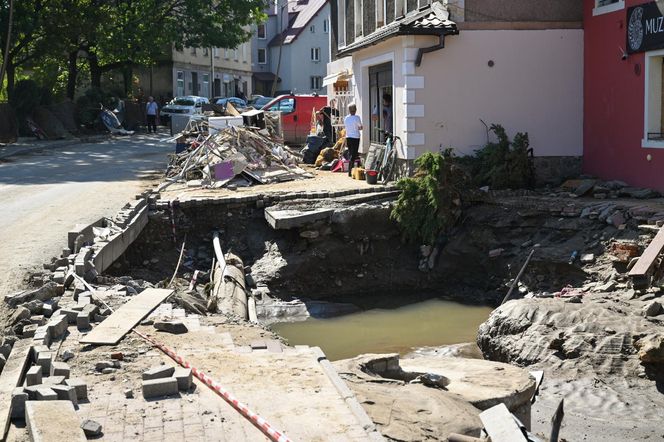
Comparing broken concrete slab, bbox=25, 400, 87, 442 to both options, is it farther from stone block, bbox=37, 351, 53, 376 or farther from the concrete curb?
the concrete curb

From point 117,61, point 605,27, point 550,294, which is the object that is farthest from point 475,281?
point 117,61

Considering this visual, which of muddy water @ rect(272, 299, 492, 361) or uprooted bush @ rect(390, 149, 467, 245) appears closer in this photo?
muddy water @ rect(272, 299, 492, 361)

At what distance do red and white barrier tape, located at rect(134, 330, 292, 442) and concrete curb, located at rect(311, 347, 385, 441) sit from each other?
573 mm

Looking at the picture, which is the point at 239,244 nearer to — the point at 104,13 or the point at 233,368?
the point at 233,368

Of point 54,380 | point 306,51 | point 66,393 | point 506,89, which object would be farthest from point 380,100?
point 306,51

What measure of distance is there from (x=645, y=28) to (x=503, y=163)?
3686 mm

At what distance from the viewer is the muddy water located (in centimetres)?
1368

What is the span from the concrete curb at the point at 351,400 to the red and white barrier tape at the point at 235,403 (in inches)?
22.6

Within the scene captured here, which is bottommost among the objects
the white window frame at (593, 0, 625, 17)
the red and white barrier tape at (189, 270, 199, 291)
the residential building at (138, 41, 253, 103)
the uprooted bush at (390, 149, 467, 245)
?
the red and white barrier tape at (189, 270, 199, 291)

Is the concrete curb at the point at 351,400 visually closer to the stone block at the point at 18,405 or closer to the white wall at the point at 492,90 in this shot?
the stone block at the point at 18,405

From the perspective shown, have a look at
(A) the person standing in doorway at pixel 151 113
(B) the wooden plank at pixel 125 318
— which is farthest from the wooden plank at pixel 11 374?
(A) the person standing in doorway at pixel 151 113

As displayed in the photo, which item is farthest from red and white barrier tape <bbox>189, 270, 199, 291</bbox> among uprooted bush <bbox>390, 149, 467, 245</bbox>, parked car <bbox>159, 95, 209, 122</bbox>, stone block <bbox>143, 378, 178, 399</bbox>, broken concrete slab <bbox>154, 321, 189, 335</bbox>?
parked car <bbox>159, 95, 209, 122</bbox>

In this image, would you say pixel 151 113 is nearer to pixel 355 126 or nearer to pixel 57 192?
pixel 355 126

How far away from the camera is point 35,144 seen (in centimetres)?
3284
